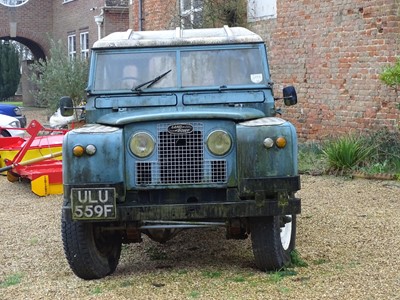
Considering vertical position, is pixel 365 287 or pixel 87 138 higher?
pixel 87 138

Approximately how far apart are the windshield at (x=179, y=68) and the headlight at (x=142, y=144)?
3.26 ft

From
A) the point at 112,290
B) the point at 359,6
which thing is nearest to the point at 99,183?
the point at 112,290

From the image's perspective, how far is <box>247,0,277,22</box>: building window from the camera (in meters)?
15.6

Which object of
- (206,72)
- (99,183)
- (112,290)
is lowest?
(112,290)

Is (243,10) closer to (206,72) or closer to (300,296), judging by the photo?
(206,72)

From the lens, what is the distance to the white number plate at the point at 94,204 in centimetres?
594

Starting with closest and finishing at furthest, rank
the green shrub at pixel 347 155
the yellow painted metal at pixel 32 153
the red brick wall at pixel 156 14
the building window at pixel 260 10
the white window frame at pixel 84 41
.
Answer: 1. the green shrub at pixel 347 155
2. the yellow painted metal at pixel 32 153
3. the building window at pixel 260 10
4. the red brick wall at pixel 156 14
5. the white window frame at pixel 84 41

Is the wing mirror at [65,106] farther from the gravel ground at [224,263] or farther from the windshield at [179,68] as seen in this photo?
the gravel ground at [224,263]

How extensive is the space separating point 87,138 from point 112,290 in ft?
3.80

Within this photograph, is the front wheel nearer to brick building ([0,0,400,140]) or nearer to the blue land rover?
the blue land rover

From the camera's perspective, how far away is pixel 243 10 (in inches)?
652

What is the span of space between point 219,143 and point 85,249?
1.32 metres

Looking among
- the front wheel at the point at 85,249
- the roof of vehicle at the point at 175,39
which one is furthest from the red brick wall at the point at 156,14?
the front wheel at the point at 85,249

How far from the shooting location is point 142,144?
6160 millimetres
